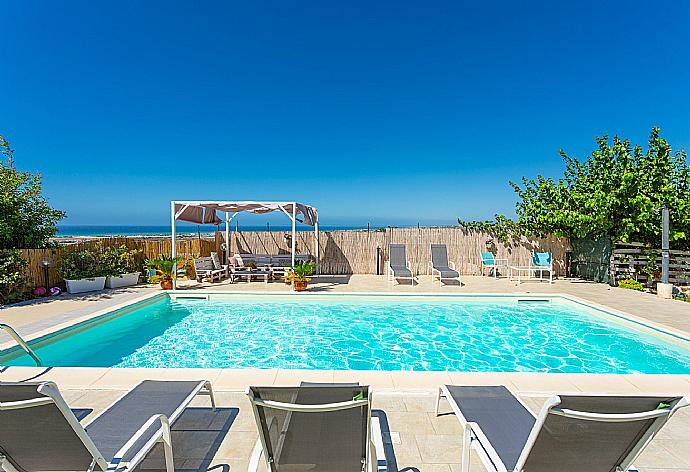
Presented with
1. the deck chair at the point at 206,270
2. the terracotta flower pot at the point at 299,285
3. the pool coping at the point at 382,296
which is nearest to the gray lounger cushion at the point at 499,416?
the pool coping at the point at 382,296

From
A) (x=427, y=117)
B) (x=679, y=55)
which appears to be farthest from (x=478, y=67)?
(x=679, y=55)

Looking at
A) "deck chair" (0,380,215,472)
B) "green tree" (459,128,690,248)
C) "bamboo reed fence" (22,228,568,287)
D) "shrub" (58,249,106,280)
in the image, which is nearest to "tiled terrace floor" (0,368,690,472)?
"deck chair" (0,380,215,472)

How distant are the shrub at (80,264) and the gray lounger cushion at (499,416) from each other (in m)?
10.00

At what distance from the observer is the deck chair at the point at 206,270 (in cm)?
1119

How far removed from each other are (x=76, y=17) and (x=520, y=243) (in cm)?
1558

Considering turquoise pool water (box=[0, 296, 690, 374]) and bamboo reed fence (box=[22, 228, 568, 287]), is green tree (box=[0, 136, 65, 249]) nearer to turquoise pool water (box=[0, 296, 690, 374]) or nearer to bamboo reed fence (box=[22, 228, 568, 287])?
bamboo reed fence (box=[22, 228, 568, 287])

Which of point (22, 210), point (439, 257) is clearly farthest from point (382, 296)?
point (22, 210)

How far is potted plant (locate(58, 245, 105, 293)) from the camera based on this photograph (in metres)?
9.39

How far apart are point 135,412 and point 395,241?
441 inches

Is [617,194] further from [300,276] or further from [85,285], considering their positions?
[85,285]

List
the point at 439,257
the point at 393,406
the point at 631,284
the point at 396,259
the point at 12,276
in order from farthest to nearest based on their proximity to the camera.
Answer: the point at 396,259, the point at 439,257, the point at 631,284, the point at 12,276, the point at 393,406

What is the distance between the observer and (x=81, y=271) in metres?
9.73

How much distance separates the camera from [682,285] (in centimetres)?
949

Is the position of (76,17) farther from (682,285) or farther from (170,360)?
(682,285)
